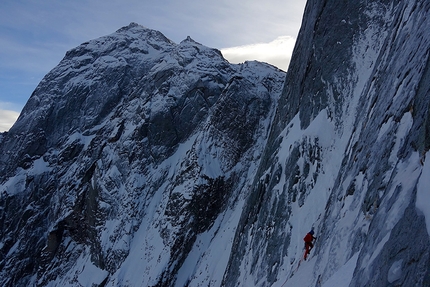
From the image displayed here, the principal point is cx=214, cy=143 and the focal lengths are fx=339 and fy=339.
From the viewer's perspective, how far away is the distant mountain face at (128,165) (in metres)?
35.8

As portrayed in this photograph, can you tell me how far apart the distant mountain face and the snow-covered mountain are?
0.63 feet

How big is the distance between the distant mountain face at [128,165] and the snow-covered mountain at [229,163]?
0.19 m

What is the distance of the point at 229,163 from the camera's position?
37688 mm

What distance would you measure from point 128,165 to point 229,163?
13.9m

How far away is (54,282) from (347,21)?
4403 cm

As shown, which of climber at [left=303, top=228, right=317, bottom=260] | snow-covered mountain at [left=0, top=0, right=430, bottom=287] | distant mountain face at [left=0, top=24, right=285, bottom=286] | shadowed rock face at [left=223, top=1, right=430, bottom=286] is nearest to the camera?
shadowed rock face at [left=223, top=1, right=430, bottom=286]

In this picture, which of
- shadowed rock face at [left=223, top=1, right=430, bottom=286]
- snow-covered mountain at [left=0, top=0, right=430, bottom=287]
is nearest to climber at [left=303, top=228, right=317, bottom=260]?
shadowed rock face at [left=223, top=1, right=430, bottom=286]

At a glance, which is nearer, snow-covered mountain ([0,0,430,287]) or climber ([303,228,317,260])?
snow-covered mountain ([0,0,430,287])

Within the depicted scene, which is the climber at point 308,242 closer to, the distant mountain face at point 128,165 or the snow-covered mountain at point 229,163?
the snow-covered mountain at point 229,163

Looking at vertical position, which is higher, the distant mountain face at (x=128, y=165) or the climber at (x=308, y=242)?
the distant mountain face at (x=128, y=165)

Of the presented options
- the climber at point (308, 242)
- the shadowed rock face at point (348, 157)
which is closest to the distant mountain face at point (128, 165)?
the shadowed rock face at point (348, 157)

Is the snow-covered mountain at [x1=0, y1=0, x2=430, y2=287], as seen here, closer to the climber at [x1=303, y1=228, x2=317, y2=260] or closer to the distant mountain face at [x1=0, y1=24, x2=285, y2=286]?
the distant mountain face at [x1=0, y1=24, x2=285, y2=286]

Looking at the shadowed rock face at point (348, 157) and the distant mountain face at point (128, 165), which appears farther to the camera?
the distant mountain face at point (128, 165)

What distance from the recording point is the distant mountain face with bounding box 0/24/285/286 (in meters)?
35.8
